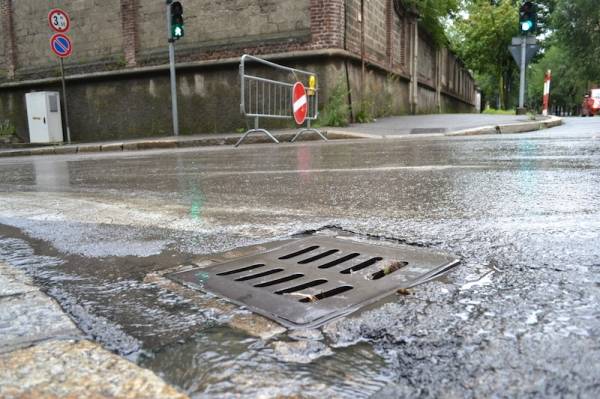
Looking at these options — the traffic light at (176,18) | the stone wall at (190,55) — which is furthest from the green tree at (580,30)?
the traffic light at (176,18)

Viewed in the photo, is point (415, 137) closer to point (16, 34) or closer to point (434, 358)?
point (434, 358)

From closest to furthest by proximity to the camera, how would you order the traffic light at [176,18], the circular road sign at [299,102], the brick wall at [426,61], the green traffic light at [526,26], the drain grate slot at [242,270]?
the drain grate slot at [242,270] < the circular road sign at [299,102] < the traffic light at [176,18] < the green traffic light at [526,26] < the brick wall at [426,61]

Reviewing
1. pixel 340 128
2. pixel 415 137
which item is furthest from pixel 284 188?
pixel 340 128

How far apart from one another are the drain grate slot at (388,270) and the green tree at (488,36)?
3346cm

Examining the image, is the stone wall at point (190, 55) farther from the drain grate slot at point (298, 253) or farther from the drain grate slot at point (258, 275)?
the drain grate slot at point (258, 275)

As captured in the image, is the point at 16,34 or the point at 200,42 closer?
the point at 200,42

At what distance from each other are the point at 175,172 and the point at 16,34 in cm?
1571

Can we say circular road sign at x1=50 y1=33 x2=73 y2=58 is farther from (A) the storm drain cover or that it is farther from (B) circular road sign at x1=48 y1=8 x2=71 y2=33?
(A) the storm drain cover

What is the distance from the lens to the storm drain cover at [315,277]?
155 cm

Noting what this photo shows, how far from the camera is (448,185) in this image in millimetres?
3832

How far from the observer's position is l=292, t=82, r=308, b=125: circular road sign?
421 inches

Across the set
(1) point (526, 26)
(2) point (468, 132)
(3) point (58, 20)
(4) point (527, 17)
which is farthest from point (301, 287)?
(4) point (527, 17)

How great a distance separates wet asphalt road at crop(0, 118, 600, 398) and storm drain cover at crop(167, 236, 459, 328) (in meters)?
0.09

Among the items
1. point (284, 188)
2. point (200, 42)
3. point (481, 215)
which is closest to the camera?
point (481, 215)
